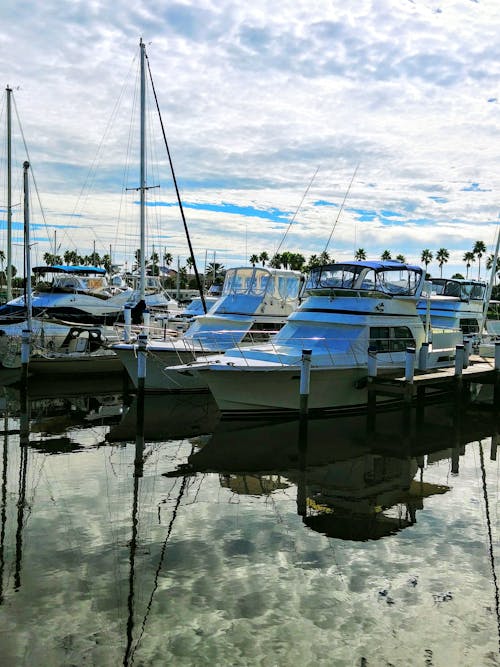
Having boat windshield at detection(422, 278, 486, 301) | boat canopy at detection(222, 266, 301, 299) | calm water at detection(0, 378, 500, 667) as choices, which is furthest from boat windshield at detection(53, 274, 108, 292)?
boat windshield at detection(422, 278, 486, 301)

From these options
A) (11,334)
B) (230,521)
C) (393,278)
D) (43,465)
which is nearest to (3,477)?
(43,465)

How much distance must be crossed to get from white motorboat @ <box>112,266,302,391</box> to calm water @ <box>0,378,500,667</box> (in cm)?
469

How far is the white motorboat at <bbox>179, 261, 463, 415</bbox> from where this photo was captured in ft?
49.5

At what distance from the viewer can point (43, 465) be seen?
11820 mm

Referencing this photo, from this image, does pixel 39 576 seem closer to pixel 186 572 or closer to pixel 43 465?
pixel 186 572

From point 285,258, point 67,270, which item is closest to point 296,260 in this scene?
point 285,258

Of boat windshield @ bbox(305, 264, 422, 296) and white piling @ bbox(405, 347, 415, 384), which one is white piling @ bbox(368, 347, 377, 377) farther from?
boat windshield @ bbox(305, 264, 422, 296)

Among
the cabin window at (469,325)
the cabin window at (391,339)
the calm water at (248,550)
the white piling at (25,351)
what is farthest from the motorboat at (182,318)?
the calm water at (248,550)

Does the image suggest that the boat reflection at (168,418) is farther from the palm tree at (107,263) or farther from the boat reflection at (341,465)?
the palm tree at (107,263)

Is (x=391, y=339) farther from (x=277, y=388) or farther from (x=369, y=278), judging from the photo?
(x=277, y=388)

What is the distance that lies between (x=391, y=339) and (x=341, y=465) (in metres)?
6.11

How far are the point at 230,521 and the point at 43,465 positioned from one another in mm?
4675

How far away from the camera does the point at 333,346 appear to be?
53.6ft

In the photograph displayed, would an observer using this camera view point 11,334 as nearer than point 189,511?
No
